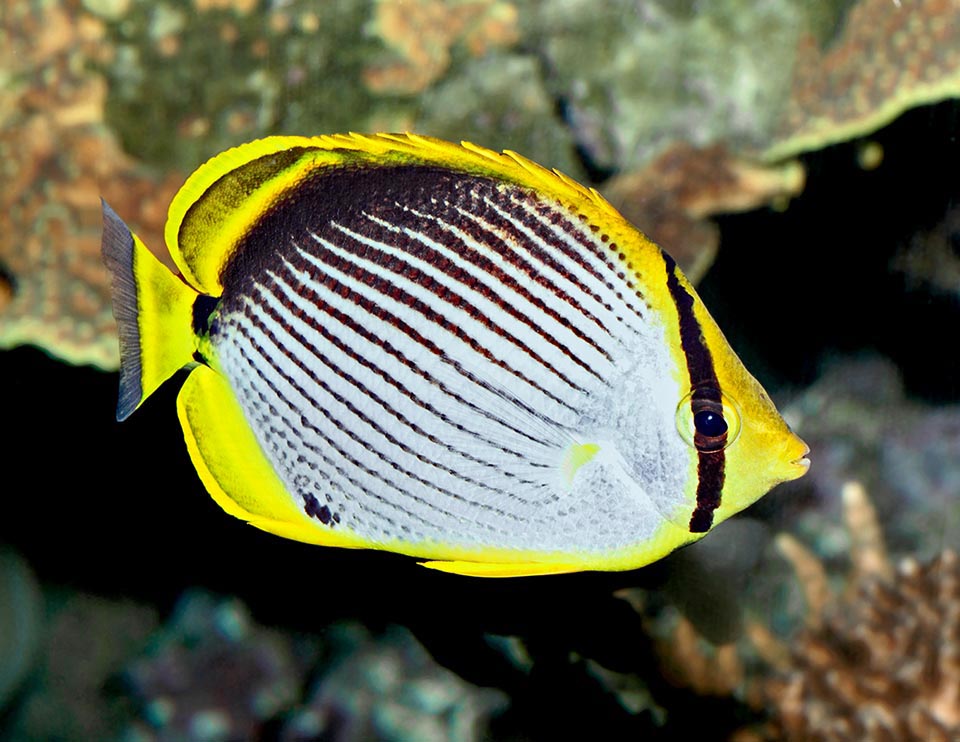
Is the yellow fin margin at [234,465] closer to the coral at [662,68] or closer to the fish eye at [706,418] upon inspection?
the fish eye at [706,418]

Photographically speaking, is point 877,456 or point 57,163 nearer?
point 57,163

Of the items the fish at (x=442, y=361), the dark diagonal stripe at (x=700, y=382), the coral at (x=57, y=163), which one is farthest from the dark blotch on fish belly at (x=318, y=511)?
the coral at (x=57, y=163)

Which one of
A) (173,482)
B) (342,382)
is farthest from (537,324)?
(173,482)

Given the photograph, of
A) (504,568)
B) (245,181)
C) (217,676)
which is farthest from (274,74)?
(217,676)

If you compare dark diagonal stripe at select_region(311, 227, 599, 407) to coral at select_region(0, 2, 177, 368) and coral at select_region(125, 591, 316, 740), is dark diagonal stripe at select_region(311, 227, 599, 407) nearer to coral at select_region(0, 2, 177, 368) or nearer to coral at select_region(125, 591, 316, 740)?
coral at select_region(0, 2, 177, 368)

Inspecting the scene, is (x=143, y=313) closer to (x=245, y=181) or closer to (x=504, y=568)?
(x=245, y=181)
